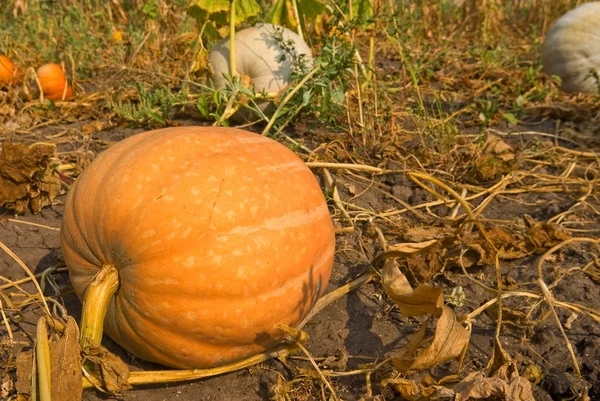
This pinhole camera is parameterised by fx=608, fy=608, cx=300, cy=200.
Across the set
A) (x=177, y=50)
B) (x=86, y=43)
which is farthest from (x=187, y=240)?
(x=86, y=43)

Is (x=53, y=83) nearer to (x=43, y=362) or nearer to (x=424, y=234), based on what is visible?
(x=424, y=234)

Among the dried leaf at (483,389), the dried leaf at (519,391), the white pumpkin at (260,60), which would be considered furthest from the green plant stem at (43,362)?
the white pumpkin at (260,60)

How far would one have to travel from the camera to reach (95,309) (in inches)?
67.1

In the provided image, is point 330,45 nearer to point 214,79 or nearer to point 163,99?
point 214,79

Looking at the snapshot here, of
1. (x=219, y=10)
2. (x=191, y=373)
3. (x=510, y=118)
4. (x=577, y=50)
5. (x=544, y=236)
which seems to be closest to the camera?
(x=191, y=373)

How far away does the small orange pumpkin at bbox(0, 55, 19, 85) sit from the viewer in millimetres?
4363

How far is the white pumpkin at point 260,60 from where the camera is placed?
11.5 feet

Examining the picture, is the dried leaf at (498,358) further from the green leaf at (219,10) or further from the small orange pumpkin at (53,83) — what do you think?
the small orange pumpkin at (53,83)

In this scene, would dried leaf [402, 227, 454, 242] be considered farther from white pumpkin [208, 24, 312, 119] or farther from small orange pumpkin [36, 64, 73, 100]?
small orange pumpkin [36, 64, 73, 100]

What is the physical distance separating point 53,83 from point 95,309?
10.0 ft

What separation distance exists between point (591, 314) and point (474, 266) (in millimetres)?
495

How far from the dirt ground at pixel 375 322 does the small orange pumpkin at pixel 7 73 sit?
1866mm

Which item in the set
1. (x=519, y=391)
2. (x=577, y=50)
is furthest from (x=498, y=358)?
(x=577, y=50)

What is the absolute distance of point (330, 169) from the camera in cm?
314
